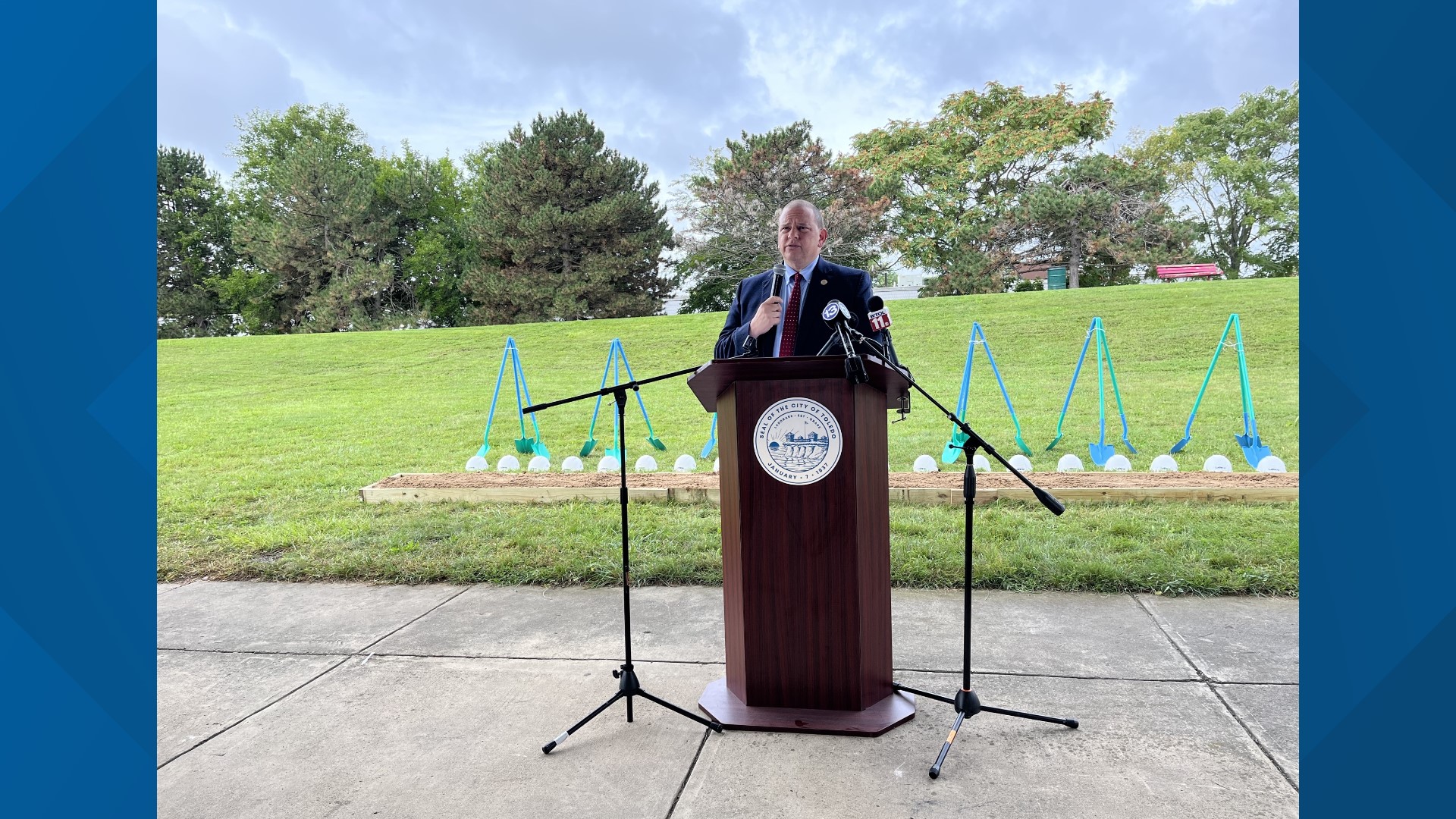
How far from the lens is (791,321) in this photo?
328 cm

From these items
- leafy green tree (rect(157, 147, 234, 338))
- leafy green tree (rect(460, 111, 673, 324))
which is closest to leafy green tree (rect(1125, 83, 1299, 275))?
leafy green tree (rect(460, 111, 673, 324))

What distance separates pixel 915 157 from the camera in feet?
88.1

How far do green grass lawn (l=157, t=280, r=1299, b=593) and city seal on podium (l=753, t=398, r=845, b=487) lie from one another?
2.08 m

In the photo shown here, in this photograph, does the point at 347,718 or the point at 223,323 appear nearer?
the point at 347,718

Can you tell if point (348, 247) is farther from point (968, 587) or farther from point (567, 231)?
point (968, 587)

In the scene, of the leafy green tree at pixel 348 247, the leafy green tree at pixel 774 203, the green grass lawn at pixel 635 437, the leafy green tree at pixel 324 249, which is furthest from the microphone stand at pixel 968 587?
the leafy green tree at pixel 324 249

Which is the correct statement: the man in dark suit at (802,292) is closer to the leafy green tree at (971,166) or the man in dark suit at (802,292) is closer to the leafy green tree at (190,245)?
the leafy green tree at (971,166)

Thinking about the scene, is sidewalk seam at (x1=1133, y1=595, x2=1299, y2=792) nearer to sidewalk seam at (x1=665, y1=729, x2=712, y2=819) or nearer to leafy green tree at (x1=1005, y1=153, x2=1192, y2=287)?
sidewalk seam at (x1=665, y1=729, x2=712, y2=819)

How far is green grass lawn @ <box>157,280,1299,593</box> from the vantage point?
15.8 feet

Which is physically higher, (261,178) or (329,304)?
(261,178)

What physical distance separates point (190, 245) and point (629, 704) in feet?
134
